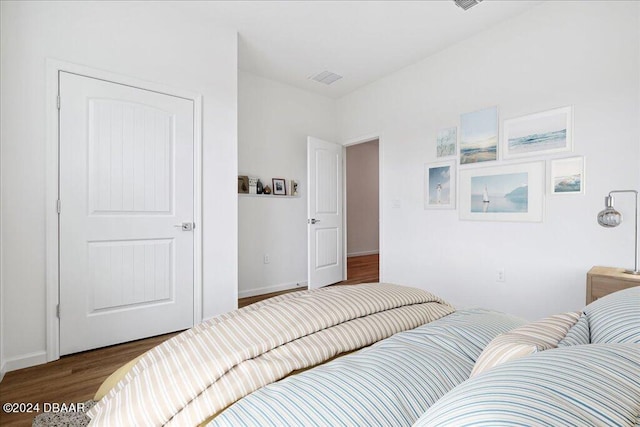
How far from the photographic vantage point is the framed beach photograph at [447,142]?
3295 mm

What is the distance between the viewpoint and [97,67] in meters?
2.38

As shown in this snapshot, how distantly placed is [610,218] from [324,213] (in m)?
2.98

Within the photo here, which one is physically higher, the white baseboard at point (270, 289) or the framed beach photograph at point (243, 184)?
the framed beach photograph at point (243, 184)

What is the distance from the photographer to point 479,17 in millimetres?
2861

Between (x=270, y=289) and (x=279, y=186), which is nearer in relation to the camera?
(x=270, y=289)

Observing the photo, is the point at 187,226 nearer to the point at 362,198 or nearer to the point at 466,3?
the point at 466,3

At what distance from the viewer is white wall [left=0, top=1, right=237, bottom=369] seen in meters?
2.08

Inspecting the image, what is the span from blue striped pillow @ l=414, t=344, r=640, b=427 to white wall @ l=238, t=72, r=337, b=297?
3.61 meters

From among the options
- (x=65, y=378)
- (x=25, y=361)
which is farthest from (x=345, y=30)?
(x=25, y=361)

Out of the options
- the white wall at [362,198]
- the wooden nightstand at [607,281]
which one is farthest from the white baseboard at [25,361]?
the white wall at [362,198]

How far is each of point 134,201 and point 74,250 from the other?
0.54m

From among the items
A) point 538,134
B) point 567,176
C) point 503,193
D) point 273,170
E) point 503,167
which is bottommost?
point 503,193

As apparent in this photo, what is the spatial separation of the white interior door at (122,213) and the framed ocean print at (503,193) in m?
2.75

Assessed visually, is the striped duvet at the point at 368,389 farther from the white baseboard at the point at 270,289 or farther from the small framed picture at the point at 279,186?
the small framed picture at the point at 279,186
